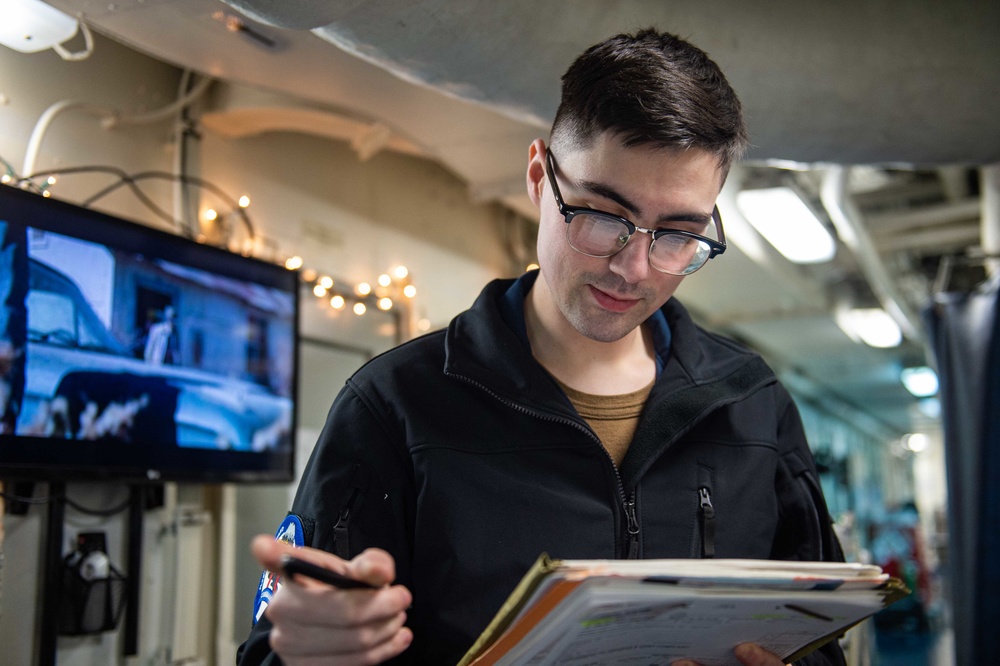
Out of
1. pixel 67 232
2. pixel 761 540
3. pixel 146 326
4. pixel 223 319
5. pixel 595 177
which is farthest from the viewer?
pixel 223 319

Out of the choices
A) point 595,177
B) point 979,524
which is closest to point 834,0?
point 595,177

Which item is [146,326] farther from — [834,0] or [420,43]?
[834,0]

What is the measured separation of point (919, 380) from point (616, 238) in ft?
36.8

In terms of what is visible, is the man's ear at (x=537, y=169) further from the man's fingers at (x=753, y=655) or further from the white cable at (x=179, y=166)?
the white cable at (x=179, y=166)

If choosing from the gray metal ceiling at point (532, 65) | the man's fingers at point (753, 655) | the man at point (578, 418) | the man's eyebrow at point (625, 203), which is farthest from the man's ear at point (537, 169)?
the man's fingers at point (753, 655)

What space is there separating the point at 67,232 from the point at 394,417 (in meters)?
1.72

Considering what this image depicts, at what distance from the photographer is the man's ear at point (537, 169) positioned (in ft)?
4.72

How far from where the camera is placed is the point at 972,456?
340 cm

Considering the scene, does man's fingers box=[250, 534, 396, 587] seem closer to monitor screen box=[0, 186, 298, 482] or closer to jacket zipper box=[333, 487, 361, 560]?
jacket zipper box=[333, 487, 361, 560]

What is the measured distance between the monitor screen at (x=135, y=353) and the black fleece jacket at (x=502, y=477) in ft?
4.96

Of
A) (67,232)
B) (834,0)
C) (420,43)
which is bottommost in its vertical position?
(67,232)

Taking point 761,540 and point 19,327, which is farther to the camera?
point 19,327

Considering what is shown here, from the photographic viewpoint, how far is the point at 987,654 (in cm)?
321

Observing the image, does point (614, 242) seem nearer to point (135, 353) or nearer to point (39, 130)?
point (135, 353)
